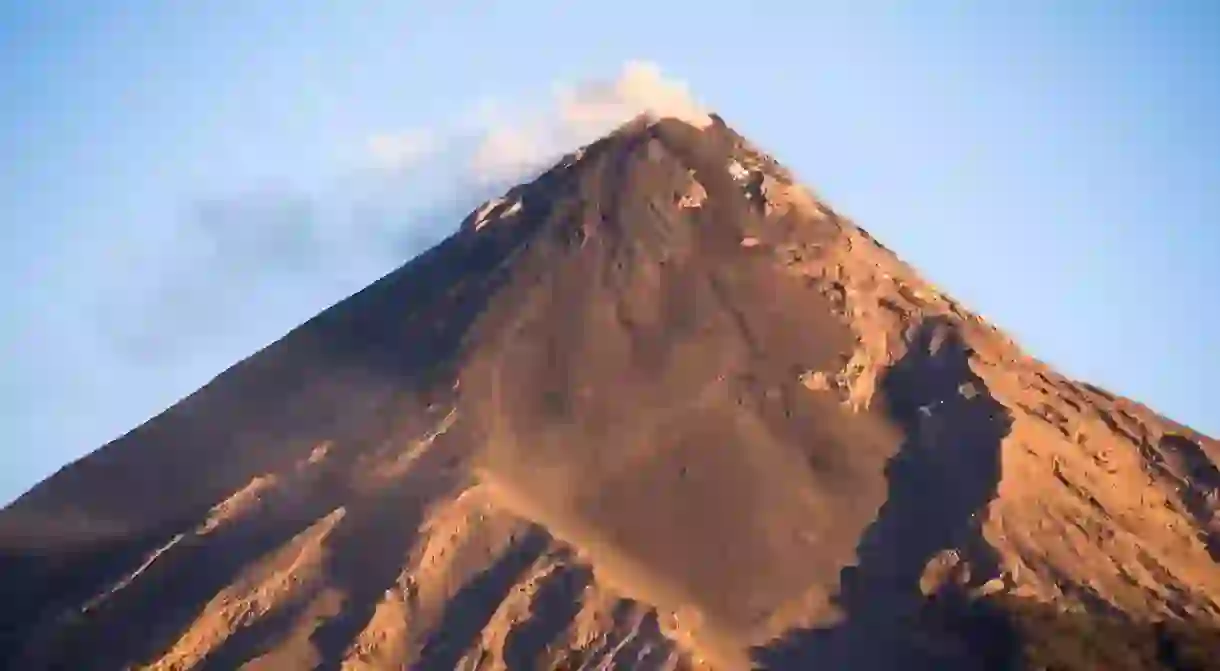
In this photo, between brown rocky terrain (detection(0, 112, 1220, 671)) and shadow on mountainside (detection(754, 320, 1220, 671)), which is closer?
shadow on mountainside (detection(754, 320, 1220, 671))

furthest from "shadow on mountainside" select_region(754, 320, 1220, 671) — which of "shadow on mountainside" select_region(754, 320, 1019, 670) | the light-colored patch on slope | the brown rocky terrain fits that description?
the light-colored patch on slope

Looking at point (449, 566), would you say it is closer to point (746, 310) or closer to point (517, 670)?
point (517, 670)

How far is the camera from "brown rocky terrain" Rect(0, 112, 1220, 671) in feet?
295

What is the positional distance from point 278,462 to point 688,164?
37.6m

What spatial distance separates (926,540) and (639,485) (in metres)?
15.9

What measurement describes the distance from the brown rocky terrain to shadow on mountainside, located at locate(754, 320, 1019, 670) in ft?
0.62

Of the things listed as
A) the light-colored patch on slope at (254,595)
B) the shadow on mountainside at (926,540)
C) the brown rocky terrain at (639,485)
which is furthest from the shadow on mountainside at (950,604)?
the light-colored patch on slope at (254,595)

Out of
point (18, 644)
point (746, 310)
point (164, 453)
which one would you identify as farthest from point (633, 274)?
point (18, 644)

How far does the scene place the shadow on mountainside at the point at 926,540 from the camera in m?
88.0

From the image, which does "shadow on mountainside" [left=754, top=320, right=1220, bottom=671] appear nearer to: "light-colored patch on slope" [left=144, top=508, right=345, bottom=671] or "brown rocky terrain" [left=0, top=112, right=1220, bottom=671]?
"brown rocky terrain" [left=0, top=112, right=1220, bottom=671]

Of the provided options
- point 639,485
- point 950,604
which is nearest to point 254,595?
point 639,485

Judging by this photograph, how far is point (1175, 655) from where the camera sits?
8500cm

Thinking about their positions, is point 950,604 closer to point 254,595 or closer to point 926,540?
point 926,540

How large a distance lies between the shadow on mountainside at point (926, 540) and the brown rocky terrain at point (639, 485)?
19 cm
